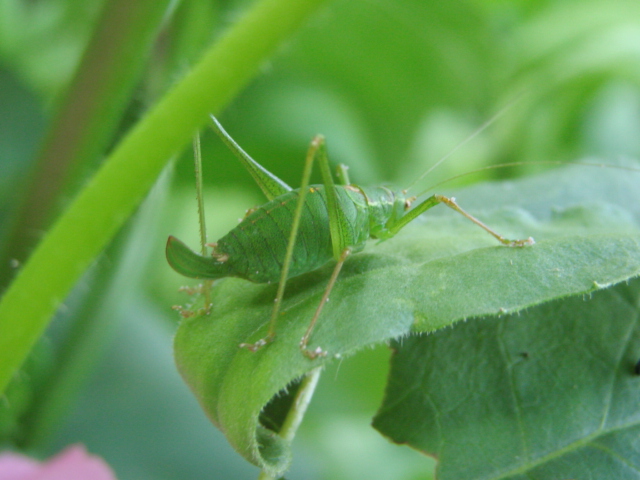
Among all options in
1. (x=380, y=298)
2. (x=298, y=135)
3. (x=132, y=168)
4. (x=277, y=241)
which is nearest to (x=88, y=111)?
(x=277, y=241)

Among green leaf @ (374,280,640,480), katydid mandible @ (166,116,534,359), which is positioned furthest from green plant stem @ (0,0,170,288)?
green leaf @ (374,280,640,480)

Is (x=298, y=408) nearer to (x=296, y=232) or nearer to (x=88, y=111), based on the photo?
(x=296, y=232)

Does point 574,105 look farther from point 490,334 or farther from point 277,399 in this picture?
point 277,399

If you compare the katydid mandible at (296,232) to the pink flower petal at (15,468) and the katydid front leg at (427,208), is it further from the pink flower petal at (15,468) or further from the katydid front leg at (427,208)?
the pink flower petal at (15,468)

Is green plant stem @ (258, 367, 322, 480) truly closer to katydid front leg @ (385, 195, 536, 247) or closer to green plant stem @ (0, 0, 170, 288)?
katydid front leg @ (385, 195, 536, 247)

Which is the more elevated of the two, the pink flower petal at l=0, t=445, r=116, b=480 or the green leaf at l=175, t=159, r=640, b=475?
the pink flower petal at l=0, t=445, r=116, b=480

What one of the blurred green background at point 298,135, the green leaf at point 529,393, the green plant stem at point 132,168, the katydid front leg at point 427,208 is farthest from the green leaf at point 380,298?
the blurred green background at point 298,135
